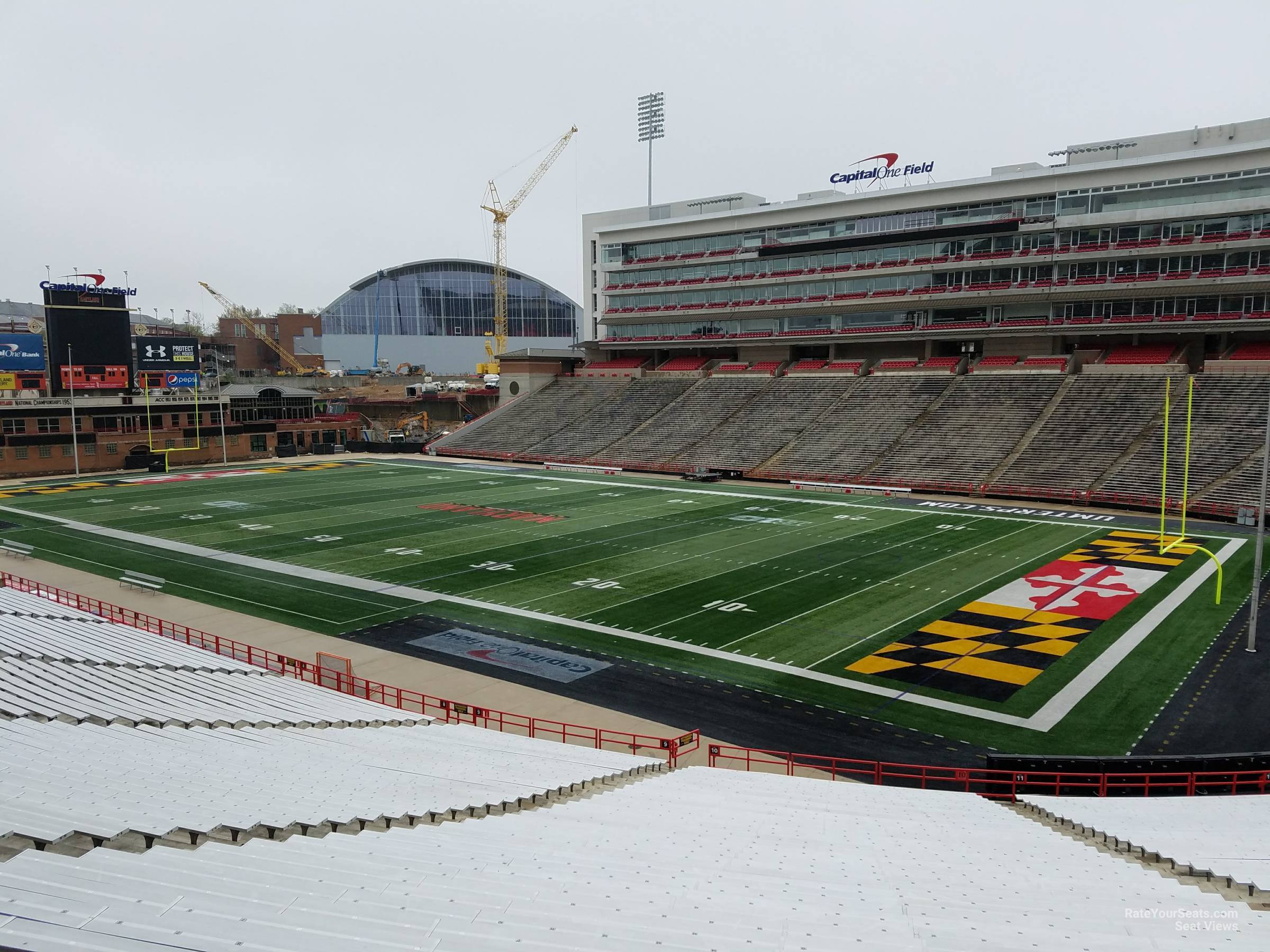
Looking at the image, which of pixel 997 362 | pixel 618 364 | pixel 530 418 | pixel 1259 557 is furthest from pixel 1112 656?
pixel 618 364

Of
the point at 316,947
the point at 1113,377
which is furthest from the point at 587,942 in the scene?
the point at 1113,377

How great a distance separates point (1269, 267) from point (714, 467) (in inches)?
1508

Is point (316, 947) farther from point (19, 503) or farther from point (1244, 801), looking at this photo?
point (19, 503)

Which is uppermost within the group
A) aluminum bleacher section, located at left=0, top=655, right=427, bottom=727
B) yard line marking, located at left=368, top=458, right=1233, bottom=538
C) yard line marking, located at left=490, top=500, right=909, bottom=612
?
aluminum bleacher section, located at left=0, top=655, right=427, bottom=727

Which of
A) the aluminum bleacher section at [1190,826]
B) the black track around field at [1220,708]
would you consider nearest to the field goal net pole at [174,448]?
the black track around field at [1220,708]

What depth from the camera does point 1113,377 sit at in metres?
61.2

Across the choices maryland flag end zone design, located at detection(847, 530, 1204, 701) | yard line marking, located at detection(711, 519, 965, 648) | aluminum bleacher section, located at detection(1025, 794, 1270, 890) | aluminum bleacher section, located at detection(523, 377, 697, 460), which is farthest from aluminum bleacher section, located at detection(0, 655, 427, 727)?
aluminum bleacher section, located at detection(523, 377, 697, 460)

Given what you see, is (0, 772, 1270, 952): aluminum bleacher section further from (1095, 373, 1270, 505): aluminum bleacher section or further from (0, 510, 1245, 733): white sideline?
(1095, 373, 1270, 505): aluminum bleacher section

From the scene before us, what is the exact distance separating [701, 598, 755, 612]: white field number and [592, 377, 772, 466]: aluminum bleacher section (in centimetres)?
3952

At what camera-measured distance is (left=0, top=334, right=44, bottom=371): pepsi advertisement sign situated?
68.6 metres

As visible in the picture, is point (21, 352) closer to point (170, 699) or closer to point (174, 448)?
point (174, 448)

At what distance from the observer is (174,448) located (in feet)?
231

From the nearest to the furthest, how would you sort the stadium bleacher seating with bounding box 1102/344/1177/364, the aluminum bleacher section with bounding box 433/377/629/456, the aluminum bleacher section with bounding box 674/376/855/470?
1. the stadium bleacher seating with bounding box 1102/344/1177/364
2. the aluminum bleacher section with bounding box 674/376/855/470
3. the aluminum bleacher section with bounding box 433/377/629/456

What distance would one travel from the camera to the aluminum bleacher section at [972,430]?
187 ft
